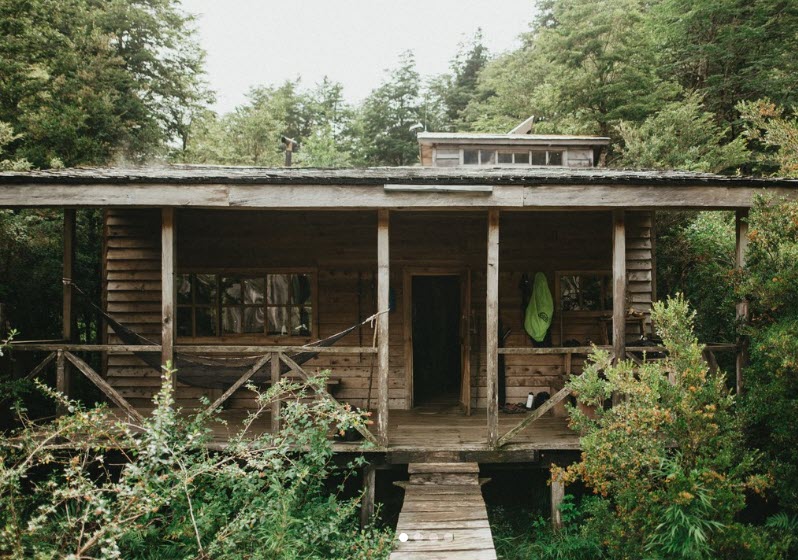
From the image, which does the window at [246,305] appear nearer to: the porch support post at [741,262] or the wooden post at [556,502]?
the wooden post at [556,502]

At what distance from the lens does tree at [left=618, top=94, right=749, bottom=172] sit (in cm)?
1173

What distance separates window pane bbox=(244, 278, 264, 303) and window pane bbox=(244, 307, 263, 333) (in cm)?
13

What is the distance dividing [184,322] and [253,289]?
1.15m

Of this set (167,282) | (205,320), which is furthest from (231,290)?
(167,282)

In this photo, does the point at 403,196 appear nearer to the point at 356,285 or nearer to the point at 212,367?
the point at 356,285

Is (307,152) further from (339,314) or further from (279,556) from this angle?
(279,556)

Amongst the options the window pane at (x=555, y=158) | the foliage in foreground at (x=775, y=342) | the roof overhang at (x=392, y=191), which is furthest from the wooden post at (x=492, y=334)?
the window pane at (x=555, y=158)

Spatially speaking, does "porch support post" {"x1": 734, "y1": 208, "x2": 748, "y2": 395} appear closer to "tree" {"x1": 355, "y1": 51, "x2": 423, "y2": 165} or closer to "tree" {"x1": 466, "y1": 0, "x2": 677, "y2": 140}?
"tree" {"x1": 466, "y1": 0, "x2": 677, "y2": 140}

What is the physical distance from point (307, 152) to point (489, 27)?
58.3ft

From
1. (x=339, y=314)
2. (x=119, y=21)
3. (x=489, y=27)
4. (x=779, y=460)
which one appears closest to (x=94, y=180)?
(x=339, y=314)

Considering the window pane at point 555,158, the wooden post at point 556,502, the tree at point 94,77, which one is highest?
the tree at point 94,77

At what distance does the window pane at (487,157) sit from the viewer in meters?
12.4

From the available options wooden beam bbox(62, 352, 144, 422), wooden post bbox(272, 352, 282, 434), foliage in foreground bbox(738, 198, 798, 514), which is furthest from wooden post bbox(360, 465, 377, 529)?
foliage in foreground bbox(738, 198, 798, 514)

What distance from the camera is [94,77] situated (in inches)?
537
